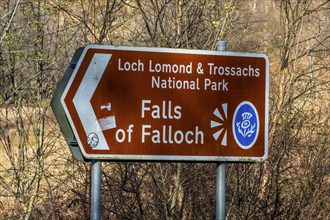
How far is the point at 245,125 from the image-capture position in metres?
2.99

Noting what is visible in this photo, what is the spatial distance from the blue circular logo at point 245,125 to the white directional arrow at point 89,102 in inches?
22.6

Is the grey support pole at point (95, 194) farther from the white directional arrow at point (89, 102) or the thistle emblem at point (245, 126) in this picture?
the thistle emblem at point (245, 126)

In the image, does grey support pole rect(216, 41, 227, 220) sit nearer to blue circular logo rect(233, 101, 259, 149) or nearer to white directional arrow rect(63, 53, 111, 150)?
blue circular logo rect(233, 101, 259, 149)

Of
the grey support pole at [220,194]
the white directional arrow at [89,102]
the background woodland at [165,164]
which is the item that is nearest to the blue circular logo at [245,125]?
the grey support pole at [220,194]

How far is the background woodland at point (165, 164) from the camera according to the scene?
796 cm

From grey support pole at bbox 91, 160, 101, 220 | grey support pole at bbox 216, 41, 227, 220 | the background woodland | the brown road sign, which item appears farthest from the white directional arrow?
the background woodland

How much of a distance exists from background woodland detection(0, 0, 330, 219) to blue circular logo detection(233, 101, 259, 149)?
4.40 m

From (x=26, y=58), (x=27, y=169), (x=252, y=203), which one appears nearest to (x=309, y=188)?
(x=252, y=203)

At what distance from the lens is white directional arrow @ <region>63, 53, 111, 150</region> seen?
2785 mm

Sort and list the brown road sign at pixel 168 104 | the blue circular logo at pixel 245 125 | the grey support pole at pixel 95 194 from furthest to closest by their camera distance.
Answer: the blue circular logo at pixel 245 125 → the brown road sign at pixel 168 104 → the grey support pole at pixel 95 194

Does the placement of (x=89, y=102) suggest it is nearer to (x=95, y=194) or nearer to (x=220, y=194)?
(x=95, y=194)

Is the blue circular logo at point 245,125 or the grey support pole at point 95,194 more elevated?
the blue circular logo at point 245,125

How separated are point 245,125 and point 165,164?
15.4 ft

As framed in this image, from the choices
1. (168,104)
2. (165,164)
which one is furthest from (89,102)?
(165,164)
